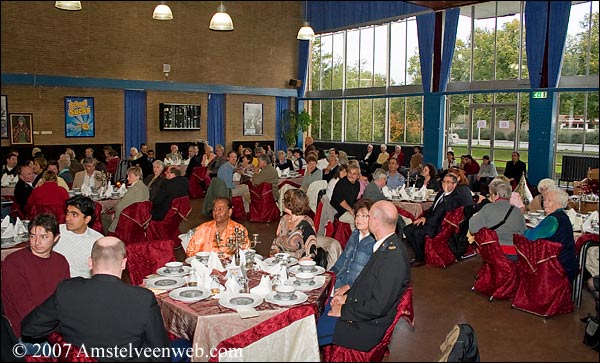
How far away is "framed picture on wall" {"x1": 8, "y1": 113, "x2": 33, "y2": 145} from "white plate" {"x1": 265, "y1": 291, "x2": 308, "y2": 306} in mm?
12924

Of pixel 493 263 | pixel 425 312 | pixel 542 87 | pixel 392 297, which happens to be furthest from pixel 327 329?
pixel 542 87

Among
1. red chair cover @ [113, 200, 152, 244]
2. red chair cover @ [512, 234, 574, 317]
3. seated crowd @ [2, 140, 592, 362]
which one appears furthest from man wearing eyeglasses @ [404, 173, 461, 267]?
red chair cover @ [113, 200, 152, 244]

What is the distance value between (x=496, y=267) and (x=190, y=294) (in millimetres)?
3715

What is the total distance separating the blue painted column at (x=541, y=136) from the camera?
14195 mm

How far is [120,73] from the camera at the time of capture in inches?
656

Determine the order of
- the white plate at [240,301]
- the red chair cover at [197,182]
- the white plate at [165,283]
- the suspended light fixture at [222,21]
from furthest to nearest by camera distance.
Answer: the red chair cover at [197,182], the suspended light fixture at [222,21], the white plate at [165,283], the white plate at [240,301]

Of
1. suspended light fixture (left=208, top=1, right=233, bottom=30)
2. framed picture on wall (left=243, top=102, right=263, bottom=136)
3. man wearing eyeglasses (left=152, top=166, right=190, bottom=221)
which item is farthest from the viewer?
framed picture on wall (left=243, top=102, right=263, bottom=136)

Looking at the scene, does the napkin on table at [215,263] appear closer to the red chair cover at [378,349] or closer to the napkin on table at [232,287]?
the napkin on table at [232,287]

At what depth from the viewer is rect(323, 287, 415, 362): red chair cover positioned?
12.0 feet

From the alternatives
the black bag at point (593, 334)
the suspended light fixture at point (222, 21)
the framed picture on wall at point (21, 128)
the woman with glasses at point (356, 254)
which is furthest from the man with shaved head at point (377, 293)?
the framed picture on wall at point (21, 128)

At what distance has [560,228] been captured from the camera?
5.36 metres

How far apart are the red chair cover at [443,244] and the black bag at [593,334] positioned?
8.53 feet

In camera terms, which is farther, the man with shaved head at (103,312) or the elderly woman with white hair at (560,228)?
the elderly woman with white hair at (560,228)

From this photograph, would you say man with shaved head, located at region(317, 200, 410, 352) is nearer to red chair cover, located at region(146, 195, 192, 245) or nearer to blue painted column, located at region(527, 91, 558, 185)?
red chair cover, located at region(146, 195, 192, 245)
